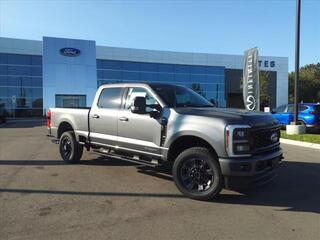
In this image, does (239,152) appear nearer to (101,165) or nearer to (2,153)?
(101,165)

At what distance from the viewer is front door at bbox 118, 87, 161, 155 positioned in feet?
21.8

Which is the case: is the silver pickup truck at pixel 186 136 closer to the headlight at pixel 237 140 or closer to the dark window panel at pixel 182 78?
the headlight at pixel 237 140

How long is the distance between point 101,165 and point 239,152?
443cm

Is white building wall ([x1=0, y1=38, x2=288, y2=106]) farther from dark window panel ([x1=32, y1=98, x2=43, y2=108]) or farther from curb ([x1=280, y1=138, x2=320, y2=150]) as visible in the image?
curb ([x1=280, y1=138, x2=320, y2=150])

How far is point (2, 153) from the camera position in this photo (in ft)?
36.1

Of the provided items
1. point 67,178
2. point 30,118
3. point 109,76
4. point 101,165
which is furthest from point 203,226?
point 109,76

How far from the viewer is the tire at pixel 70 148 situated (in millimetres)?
8930

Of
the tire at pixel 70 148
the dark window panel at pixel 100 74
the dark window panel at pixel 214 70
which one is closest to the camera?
the tire at pixel 70 148

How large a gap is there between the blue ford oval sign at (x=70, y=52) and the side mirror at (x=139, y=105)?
36.5m

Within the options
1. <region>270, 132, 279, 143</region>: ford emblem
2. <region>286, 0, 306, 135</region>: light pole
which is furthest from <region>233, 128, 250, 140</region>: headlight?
<region>286, 0, 306, 135</region>: light pole

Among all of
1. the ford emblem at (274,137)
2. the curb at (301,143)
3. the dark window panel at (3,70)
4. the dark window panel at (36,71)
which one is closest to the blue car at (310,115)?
the curb at (301,143)

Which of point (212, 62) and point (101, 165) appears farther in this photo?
point (212, 62)

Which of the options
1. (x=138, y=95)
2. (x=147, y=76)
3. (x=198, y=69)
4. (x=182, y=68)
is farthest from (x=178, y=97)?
(x=198, y=69)

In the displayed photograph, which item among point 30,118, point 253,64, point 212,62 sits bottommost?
point 30,118
